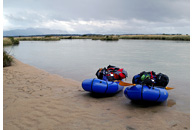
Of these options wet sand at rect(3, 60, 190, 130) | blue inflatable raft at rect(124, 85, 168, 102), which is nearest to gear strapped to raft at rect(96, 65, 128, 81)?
wet sand at rect(3, 60, 190, 130)

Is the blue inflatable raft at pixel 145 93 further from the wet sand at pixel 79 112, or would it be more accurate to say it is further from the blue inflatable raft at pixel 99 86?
the blue inflatable raft at pixel 99 86

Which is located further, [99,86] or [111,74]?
[111,74]

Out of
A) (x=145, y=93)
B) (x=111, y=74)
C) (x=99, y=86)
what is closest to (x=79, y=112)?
(x=99, y=86)

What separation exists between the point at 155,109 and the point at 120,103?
0.95 meters

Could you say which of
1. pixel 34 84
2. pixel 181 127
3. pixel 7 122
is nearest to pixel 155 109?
pixel 181 127

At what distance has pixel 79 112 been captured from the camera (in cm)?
387

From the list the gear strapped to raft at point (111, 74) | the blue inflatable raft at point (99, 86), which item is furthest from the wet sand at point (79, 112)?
the gear strapped to raft at point (111, 74)

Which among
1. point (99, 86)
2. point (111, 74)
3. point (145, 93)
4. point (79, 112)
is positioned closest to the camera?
point (79, 112)

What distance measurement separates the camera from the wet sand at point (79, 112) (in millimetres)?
3258

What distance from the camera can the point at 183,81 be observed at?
7.07m

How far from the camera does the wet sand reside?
128 inches

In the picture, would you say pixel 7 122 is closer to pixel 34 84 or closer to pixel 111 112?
pixel 111 112

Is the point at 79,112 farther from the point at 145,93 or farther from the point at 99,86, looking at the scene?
the point at 145,93

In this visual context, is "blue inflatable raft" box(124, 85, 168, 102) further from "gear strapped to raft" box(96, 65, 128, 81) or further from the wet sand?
"gear strapped to raft" box(96, 65, 128, 81)
